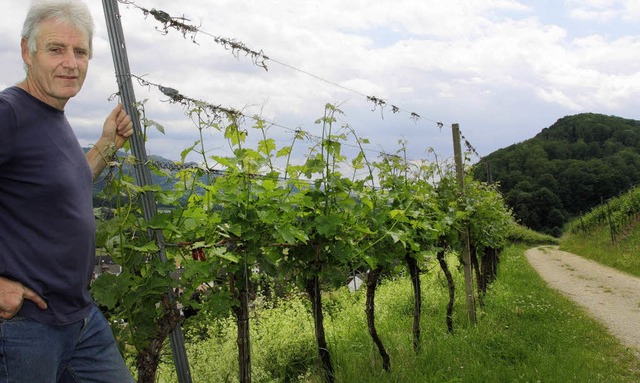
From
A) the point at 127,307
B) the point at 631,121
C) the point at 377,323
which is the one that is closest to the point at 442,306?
the point at 377,323

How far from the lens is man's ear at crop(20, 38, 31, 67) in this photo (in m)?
2.12

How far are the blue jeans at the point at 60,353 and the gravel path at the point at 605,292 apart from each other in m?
7.23

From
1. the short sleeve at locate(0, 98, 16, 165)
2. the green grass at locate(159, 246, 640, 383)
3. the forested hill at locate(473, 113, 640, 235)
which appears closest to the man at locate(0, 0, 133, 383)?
the short sleeve at locate(0, 98, 16, 165)

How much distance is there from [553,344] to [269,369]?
3.58 m

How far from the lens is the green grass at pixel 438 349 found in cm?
532

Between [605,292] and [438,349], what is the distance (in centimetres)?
946

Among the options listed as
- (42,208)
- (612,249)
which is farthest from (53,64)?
(612,249)

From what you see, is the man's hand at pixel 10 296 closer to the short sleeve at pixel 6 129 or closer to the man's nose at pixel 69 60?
the short sleeve at pixel 6 129

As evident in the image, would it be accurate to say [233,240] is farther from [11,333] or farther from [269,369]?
[269,369]

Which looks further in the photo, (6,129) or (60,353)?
(60,353)

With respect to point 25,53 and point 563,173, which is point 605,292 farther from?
point 563,173

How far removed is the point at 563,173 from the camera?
63.1 m

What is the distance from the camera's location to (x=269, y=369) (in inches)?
230

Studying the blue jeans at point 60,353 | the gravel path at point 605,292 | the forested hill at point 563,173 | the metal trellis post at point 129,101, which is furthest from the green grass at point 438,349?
the forested hill at point 563,173
